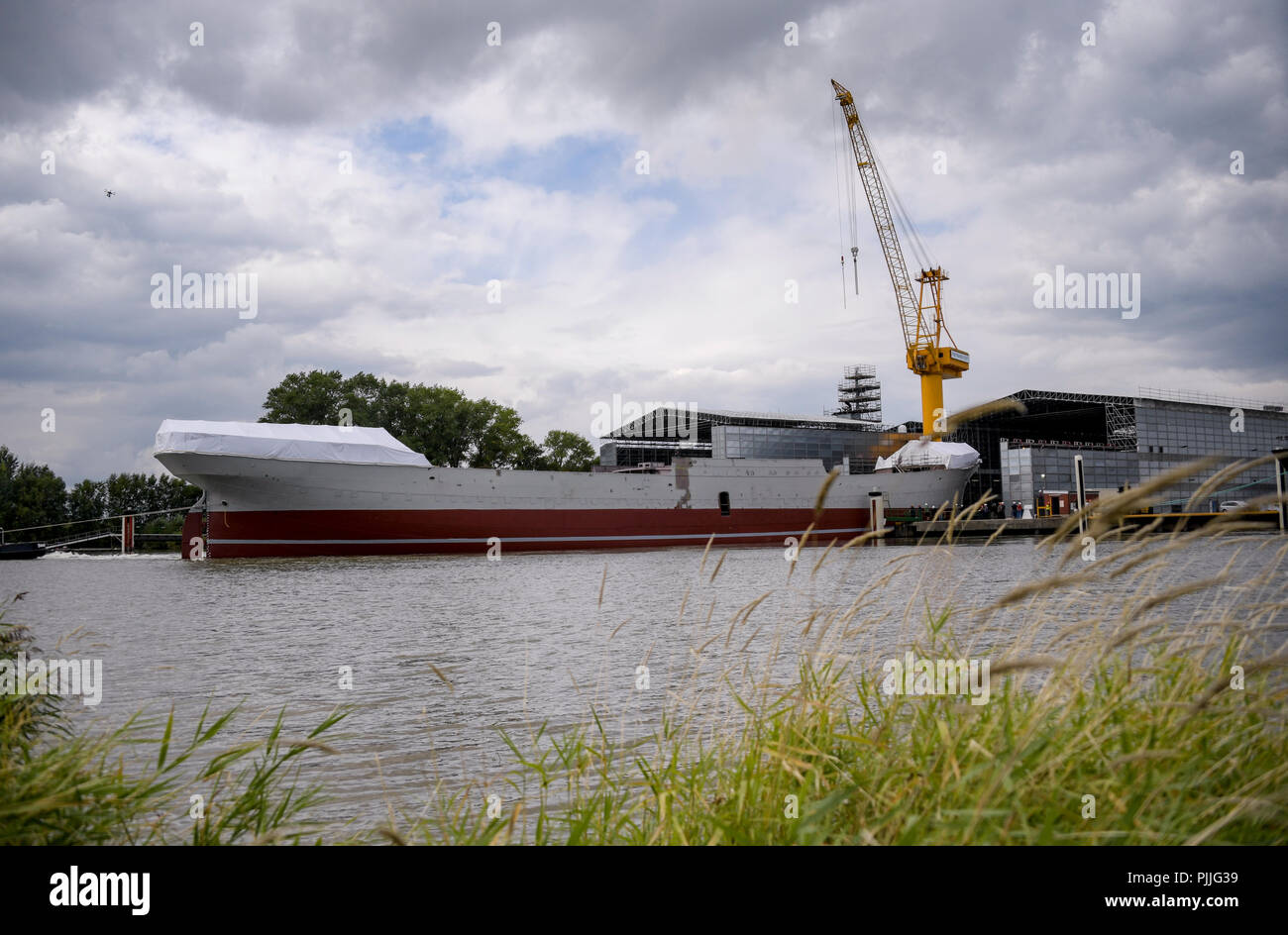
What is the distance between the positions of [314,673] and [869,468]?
60095mm

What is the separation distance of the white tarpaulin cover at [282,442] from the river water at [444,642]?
12.2 metres

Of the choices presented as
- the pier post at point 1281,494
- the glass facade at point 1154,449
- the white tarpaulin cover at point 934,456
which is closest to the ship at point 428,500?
the white tarpaulin cover at point 934,456

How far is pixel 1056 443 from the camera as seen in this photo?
6144 cm

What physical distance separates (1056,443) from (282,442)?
180 feet


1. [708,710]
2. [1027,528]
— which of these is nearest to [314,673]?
[708,710]

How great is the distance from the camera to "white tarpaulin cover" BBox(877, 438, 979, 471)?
54.2 m

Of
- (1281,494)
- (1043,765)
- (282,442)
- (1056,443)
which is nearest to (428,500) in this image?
(282,442)

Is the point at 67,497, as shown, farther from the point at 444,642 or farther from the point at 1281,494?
the point at 1281,494

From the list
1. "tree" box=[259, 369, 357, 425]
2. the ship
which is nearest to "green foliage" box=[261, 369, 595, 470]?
"tree" box=[259, 369, 357, 425]

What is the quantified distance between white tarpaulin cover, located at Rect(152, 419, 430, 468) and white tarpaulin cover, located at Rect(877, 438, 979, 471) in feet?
108

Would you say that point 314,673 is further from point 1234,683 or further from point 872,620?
point 1234,683

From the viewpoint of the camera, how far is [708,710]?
6.88 m

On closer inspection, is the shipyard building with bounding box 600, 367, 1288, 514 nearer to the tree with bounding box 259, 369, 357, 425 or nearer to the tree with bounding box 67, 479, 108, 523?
the tree with bounding box 259, 369, 357, 425
